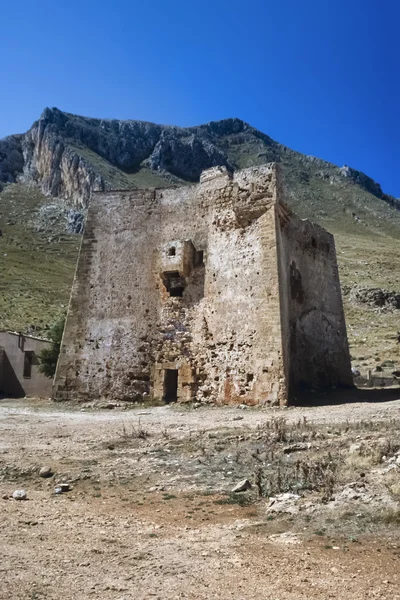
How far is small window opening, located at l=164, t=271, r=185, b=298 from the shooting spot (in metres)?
15.8

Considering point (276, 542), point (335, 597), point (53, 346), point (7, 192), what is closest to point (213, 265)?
point (53, 346)

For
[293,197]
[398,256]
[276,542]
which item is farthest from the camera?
[293,197]

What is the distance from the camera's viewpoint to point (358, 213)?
3930 inches

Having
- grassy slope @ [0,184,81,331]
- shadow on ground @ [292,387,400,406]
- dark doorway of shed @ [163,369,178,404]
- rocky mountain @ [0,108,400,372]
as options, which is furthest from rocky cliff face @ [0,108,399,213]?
shadow on ground @ [292,387,400,406]

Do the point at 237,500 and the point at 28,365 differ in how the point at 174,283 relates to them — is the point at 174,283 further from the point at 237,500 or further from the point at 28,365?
the point at 237,500

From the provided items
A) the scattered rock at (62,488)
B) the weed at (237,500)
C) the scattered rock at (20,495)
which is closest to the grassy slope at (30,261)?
the scattered rock at (62,488)

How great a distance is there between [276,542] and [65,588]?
169 cm

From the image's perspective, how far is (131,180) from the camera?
88.6m

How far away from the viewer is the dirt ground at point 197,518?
3451 mm

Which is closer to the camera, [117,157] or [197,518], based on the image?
[197,518]

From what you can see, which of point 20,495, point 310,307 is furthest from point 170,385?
point 20,495

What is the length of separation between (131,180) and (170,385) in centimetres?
7753

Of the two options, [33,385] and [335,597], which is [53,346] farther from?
[335,597]

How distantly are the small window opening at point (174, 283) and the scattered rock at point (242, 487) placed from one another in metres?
10.4
